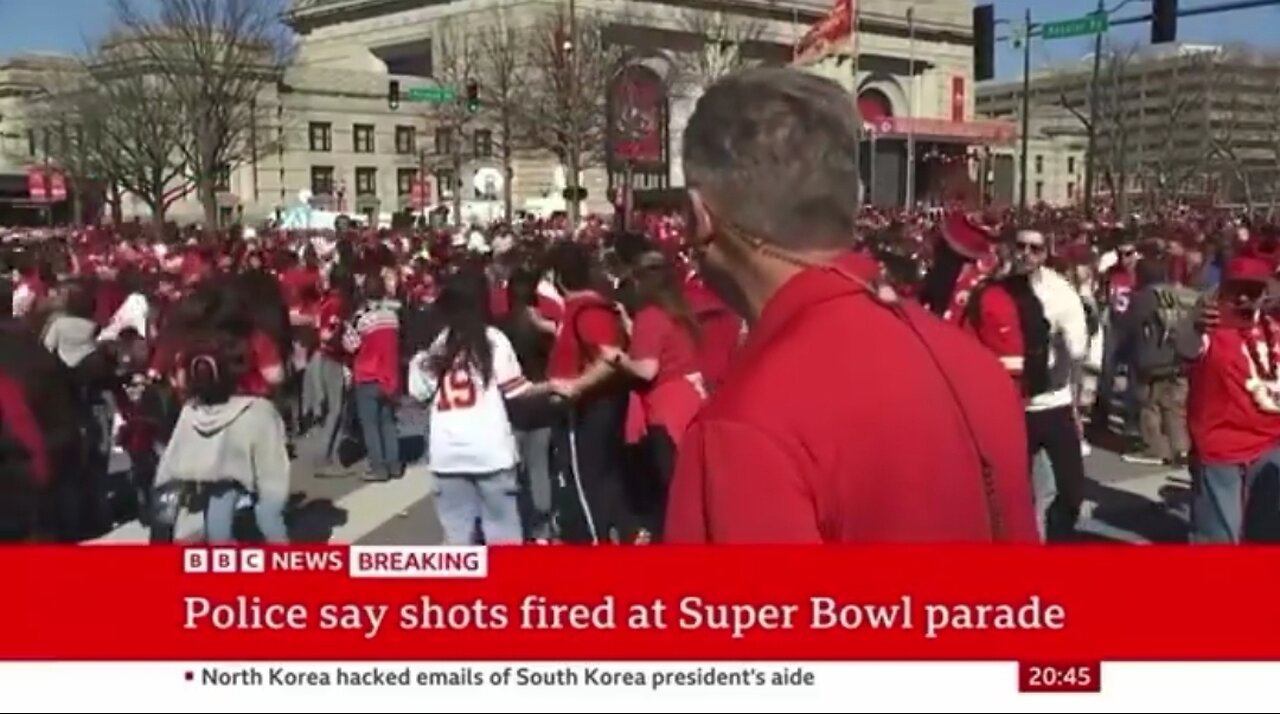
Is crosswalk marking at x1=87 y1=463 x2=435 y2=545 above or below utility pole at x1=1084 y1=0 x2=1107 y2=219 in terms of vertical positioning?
below

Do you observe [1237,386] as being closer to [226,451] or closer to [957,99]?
[957,99]

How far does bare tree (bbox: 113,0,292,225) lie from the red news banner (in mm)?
589

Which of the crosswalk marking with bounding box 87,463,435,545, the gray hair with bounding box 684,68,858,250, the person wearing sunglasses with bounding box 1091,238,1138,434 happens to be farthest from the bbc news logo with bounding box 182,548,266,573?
the person wearing sunglasses with bounding box 1091,238,1138,434

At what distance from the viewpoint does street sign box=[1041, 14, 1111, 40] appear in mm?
2406

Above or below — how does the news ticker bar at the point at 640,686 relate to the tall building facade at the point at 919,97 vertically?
below

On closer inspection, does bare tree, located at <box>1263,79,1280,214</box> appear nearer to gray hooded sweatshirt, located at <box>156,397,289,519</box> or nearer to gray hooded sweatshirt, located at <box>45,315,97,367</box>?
gray hooded sweatshirt, located at <box>156,397,289,519</box>

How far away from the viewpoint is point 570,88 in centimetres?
221

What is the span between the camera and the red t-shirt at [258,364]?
3074 mm

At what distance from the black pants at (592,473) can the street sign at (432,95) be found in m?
0.78

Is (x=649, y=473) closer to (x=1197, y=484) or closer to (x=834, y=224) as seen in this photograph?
(x=1197, y=484)

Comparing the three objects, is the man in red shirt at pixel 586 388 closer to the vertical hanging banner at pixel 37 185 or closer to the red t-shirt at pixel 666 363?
the red t-shirt at pixel 666 363

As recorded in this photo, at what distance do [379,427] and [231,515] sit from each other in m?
2.41

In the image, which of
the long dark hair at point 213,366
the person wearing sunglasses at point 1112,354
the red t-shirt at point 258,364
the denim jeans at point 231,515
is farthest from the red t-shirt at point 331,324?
the person wearing sunglasses at point 1112,354

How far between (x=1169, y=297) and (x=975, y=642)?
3.78m
